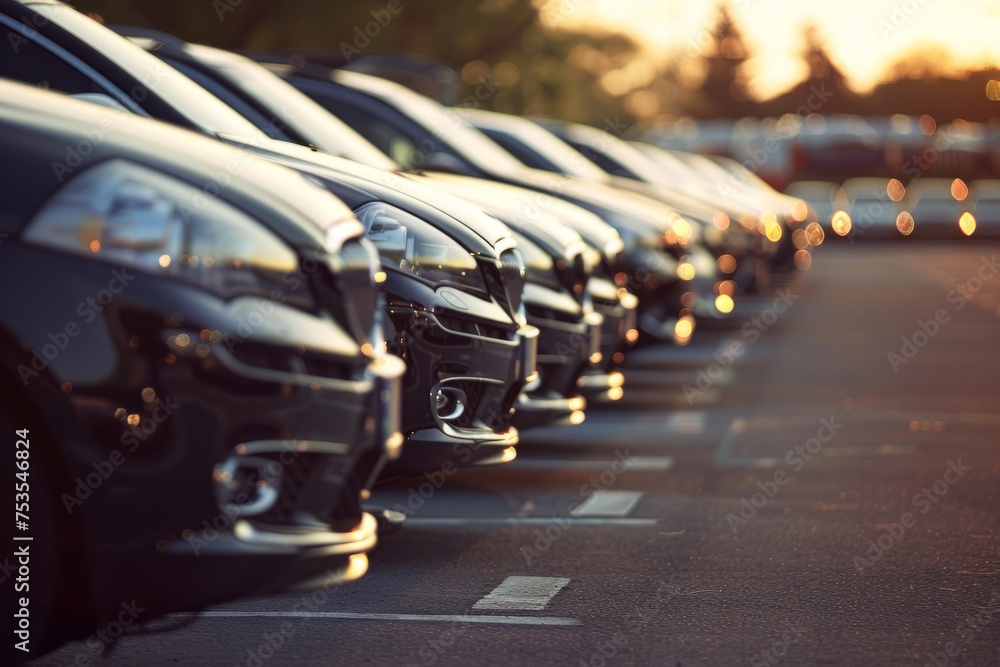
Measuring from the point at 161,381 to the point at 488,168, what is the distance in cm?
666

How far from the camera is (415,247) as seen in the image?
6070 mm

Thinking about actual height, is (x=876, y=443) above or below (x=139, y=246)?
below

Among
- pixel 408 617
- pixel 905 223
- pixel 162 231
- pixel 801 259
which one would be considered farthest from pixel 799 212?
pixel 162 231

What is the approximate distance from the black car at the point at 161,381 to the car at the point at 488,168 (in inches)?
177

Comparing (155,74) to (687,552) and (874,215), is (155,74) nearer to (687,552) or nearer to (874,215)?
(687,552)

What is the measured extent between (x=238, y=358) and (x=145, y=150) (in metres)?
0.56

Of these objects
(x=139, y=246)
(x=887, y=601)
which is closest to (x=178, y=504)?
(x=139, y=246)

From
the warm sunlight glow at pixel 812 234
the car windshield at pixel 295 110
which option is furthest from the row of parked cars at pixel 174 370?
the warm sunlight glow at pixel 812 234

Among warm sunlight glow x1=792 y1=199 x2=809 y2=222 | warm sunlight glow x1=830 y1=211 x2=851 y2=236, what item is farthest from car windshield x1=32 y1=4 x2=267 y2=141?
warm sunlight glow x1=830 y1=211 x2=851 y2=236

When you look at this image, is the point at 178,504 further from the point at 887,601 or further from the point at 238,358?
the point at 887,601

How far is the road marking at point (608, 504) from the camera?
A: 708 cm

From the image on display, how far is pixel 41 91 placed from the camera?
4.21 m

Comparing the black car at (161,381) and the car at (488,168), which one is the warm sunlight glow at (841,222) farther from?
the black car at (161,381)

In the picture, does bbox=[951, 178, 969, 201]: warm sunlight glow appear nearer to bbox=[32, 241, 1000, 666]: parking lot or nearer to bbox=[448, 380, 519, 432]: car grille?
bbox=[32, 241, 1000, 666]: parking lot
